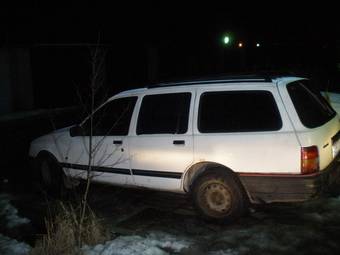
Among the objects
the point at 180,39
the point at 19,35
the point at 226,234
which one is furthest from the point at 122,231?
the point at 180,39

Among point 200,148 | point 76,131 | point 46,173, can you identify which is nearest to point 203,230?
point 200,148

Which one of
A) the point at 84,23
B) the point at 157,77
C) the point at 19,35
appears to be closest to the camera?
the point at 19,35

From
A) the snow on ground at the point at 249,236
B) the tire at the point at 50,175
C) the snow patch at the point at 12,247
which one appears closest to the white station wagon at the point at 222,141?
the snow on ground at the point at 249,236

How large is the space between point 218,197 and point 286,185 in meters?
0.87

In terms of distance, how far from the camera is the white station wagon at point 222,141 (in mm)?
5152

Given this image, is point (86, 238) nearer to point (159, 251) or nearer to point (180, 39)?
point (159, 251)

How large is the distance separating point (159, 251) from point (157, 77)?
772 inches

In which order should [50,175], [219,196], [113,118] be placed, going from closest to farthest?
[219,196] → [113,118] → [50,175]

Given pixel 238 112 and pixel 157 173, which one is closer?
pixel 238 112

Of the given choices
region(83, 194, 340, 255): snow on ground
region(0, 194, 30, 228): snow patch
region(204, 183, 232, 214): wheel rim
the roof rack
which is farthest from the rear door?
region(0, 194, 30, 228): snow patch

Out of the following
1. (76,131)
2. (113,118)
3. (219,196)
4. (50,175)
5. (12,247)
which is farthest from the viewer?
(50,175)

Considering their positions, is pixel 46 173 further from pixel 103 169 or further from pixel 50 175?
pixel 103 169

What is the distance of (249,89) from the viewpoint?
18.0 feet

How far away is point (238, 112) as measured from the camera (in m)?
5.54
